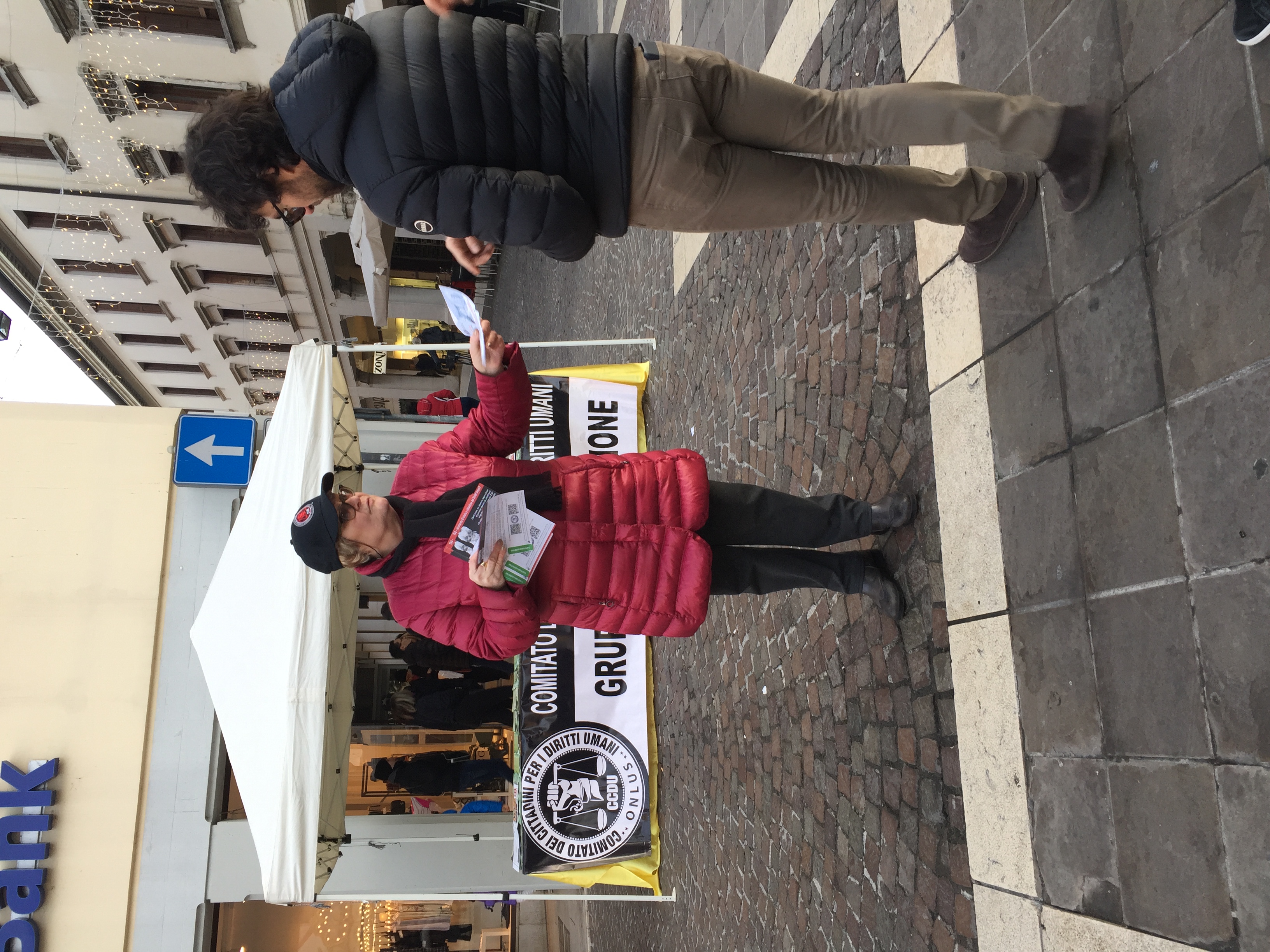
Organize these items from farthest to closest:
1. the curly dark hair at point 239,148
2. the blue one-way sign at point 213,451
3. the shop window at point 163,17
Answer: the shop window at point 163,17 → the blue one-way sign at point 213,451 → the curly dark hair at point 239,148

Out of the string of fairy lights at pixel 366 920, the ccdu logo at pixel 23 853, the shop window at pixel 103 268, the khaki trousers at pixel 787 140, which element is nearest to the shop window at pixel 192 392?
the shop window at pixel 103 268

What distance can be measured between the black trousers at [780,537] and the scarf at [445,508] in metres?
0.72

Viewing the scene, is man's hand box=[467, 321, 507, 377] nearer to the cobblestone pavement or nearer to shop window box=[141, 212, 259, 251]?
the cobblestone pavement

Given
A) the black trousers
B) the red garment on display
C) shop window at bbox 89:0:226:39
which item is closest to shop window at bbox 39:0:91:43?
shop window at bbox 89:0:226:39

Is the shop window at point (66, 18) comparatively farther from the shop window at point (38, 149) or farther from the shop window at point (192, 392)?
the shop window at point (192, 392)

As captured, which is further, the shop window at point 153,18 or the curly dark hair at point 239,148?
the shop window at point 153,18

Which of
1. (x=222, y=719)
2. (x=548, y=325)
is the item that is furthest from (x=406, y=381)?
(x=222, y=719)

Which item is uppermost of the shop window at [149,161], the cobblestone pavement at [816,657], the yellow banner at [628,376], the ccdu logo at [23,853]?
the shop window at [149,161]

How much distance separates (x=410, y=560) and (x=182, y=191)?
54.4 feet

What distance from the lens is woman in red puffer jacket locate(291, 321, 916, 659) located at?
3.30m

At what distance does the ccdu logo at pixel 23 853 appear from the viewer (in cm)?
598

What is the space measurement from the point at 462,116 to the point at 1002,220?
6.30ft

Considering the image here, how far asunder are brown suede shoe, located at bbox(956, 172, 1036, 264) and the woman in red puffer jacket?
1.05m

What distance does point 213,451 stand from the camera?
6.77m
